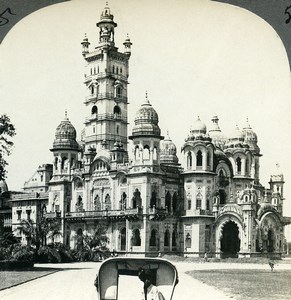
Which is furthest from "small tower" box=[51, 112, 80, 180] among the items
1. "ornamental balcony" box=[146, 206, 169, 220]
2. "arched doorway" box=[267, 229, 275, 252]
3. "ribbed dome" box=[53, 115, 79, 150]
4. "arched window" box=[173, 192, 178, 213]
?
"arched doorway" box=[267, 229, 275, 252]

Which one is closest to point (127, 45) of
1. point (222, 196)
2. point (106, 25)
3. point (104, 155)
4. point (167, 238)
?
point (106, 25)

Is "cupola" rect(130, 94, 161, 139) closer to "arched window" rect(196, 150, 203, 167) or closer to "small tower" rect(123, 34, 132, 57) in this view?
"small tower" rect(123, 34, 132, 57)

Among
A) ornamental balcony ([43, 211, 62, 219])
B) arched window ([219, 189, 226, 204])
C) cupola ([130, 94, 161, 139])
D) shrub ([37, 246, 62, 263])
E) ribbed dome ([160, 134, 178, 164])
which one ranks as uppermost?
cupola ([130, 94, 161, 139])

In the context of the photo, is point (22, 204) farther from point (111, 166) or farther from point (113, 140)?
point (113, 140)

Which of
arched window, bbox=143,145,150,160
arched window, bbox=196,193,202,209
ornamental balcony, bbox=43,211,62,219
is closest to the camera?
ornamental balcony, bbox=43,211,62,219

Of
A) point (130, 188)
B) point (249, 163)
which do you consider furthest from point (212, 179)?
point (130, 188)

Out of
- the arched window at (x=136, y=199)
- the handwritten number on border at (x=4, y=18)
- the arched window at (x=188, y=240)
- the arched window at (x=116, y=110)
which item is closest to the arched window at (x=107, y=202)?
the arched window at (x=136, y=199)
